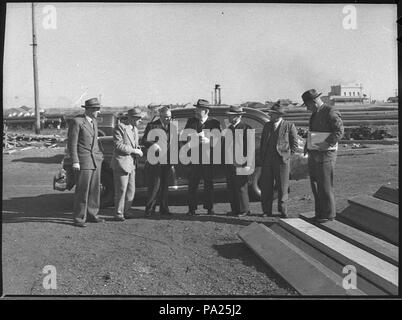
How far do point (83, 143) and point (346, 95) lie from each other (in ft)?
8.46

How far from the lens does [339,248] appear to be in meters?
3.27

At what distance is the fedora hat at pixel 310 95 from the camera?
342cm

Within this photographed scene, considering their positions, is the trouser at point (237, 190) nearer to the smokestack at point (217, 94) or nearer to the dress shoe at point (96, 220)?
the smokestack at point (217, 94)

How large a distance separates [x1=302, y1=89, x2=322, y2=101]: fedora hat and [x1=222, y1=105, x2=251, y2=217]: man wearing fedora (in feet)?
2.07

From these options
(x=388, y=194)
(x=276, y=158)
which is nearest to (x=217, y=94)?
(x=276, y=158)

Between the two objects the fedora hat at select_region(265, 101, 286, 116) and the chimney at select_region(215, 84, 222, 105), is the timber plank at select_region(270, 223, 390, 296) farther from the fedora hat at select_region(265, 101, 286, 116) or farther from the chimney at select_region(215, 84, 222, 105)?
the chimney at select_region(215, 84, 222, 105)

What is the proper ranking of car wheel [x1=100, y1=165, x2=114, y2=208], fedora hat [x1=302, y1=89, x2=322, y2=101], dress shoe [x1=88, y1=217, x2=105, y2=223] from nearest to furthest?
fedora hat [x1=302, y1=89, x2=322, y2=101]
dress shoe [x1=88, y1=217, x2=105, y2=223]
car wheel [x1=100, y1=165, x2=114, y2=208]

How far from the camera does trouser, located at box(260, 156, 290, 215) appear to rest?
412 centimetres

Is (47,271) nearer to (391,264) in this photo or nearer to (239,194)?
(239,194)

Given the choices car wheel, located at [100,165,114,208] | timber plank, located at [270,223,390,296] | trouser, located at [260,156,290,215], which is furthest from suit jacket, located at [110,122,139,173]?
timber plank, located at [270,223,390,296]

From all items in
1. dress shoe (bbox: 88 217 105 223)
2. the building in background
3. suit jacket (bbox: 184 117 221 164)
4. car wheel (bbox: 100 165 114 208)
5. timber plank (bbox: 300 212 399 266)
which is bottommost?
timber plank (bbox: 300 212 399 266)

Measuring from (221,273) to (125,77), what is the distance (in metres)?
1.80

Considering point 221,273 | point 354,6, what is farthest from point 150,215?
point 354,6

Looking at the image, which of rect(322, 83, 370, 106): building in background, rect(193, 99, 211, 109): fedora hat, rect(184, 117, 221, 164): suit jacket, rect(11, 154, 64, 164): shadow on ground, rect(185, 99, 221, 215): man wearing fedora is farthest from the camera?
rect(11, 154, 64, 164): shadow on ground
